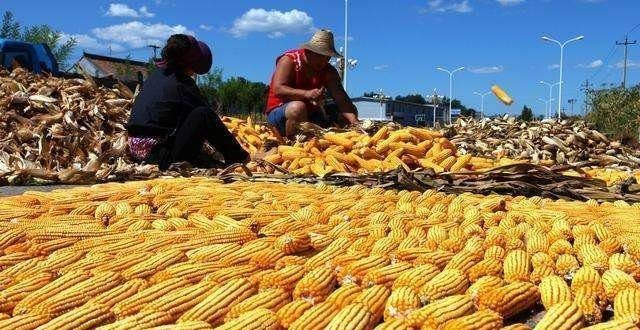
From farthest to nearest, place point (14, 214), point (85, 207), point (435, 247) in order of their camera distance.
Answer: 1. point (85, 207)
2. point (14, 214)
3. point (435, 247)

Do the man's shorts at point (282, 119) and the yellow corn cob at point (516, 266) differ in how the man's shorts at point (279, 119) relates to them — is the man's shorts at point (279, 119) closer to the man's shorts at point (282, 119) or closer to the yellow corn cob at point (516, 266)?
the man's shorts at point (282, 119)

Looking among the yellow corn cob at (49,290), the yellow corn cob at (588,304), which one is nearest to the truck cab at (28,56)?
the yellow corn cob at (49,290)

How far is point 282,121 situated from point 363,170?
1628 mm

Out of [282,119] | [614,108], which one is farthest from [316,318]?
[614,108]

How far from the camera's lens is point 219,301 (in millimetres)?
1966

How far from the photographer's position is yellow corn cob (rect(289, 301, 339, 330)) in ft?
5.99

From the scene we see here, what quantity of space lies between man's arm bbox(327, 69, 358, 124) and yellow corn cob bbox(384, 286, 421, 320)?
6.07 metres

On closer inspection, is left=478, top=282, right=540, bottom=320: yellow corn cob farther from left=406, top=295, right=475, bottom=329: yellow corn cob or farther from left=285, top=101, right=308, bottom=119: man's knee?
left=285, top=101, right=308, bottom=119: man's knee

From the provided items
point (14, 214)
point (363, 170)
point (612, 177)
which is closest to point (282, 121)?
point (363, 170)

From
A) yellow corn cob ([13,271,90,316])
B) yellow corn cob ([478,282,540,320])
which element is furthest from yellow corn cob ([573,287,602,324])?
yellow corn cob ([13,271,90,316])

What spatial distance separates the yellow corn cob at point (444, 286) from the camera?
205 centimetres

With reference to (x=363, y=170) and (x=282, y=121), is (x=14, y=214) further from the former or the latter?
(x=282, y=121)

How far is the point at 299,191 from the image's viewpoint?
3873 millimetres

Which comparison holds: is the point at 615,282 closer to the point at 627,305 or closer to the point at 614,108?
the point at 627,305
